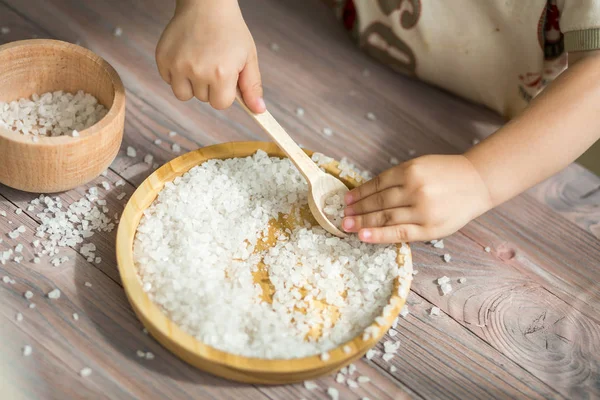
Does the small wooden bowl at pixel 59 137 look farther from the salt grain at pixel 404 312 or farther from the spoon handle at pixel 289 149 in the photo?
the salt grain at pixel 404 312

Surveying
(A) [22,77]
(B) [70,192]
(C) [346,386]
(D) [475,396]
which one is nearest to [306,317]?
(C) [346,386]

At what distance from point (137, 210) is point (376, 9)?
0.51m

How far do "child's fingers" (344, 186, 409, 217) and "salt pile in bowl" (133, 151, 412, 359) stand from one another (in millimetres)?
38

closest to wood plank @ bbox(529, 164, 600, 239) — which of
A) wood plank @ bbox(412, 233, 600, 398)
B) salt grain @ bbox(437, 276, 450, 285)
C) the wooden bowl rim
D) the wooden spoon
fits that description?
wood plank @ bbox(412, 233, 600, 398)

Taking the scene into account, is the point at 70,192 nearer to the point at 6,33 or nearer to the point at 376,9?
the point at 6,33

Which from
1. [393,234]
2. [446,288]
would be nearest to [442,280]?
[446,288]

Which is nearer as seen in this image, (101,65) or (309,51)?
(101,65)

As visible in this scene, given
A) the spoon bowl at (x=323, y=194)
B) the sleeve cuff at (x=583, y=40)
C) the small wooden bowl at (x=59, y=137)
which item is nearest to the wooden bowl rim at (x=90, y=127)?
the small wooden bowl at (x=59, y=137)

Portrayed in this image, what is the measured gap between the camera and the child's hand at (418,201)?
0.79 metres

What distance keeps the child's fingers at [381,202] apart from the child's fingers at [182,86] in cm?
24

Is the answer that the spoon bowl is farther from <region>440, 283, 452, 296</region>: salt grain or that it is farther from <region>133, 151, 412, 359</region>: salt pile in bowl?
<region>440, 283, 452, 296</region>: salt grain

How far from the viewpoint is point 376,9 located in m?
1.05

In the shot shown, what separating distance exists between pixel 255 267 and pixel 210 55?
256 mm

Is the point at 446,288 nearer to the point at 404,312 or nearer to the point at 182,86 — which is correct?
the point at 404,312
